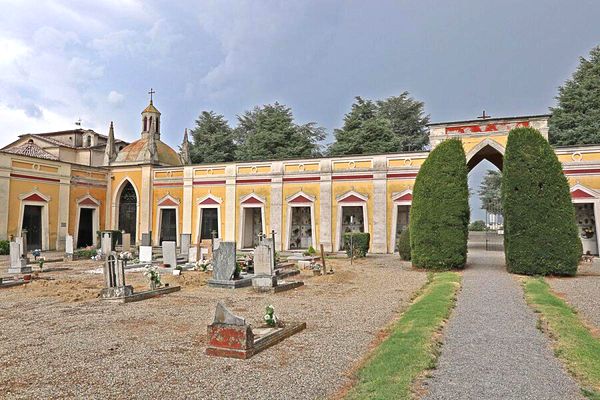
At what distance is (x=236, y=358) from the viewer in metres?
6.19

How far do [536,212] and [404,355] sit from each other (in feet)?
36.5

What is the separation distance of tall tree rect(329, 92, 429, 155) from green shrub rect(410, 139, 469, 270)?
1961 cm

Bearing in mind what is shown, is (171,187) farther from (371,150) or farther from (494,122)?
(494,122)

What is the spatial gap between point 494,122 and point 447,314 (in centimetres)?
1768

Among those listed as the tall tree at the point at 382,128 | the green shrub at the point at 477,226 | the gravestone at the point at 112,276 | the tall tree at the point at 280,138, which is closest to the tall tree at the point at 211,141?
the tall tree at the point at 280,138

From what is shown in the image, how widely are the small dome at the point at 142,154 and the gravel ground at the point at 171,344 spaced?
2138 cm

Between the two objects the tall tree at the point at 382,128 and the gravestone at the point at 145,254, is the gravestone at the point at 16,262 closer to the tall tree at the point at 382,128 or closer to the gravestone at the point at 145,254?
the gravestone at the point at 145,254

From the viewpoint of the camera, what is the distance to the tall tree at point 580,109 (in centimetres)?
3581

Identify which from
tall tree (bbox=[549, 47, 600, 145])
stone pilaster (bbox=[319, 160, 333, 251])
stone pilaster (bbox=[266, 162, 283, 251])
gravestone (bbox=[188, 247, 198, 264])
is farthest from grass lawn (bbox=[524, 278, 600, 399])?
tall tree (bbox=[549, 47, 600, 145])

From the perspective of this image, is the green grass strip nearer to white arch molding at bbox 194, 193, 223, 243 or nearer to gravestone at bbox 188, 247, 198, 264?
gravestone at bbox 188, 247, 198, 264

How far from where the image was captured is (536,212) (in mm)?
14797

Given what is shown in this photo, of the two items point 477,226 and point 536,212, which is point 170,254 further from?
point 477,226

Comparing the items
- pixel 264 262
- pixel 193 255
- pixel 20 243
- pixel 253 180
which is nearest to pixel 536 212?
pixel 264 262

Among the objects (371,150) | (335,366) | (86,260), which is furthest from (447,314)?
(371,150)
